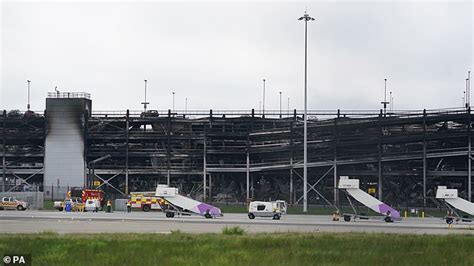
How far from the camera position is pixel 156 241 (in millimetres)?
31844

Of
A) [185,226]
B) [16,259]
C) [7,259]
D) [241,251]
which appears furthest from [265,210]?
[7,259]

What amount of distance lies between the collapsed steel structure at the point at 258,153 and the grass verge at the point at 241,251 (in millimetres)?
70572

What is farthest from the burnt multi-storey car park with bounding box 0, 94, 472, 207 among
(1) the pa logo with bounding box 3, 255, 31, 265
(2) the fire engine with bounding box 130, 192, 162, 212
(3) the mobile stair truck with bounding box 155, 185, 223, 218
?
(1) the pa logo with bounding box 3, 255, 31, 265

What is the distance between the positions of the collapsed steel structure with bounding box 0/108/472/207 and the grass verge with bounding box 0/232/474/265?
2778 inches

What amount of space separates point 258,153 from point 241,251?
88576mm

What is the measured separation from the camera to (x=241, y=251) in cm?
2762

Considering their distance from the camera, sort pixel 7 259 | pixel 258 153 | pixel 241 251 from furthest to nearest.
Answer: pixel 258 153
pixel 241 251
pixel 7 259

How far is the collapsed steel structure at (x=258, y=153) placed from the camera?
107688 millimetres

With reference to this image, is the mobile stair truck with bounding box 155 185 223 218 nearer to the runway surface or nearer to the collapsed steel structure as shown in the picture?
the runway surface

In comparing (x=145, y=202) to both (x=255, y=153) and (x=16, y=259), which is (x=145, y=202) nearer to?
(x=255, y=153)

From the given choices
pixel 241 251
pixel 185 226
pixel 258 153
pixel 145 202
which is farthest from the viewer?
pixel 258 153

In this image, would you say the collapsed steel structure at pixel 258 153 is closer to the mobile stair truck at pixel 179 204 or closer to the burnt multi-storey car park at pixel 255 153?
the burnt multi-storey car park at pixel 255 153

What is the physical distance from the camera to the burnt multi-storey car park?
108 meters

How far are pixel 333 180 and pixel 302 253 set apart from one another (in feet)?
281
